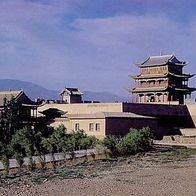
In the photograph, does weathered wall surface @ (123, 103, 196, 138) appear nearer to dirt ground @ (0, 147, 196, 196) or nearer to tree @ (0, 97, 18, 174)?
tree @ (0, 97, 18, 174)

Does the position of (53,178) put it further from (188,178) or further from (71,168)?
(188,178)

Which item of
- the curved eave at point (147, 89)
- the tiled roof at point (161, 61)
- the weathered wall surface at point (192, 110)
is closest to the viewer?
the weathered wall surface at point (192, 110)

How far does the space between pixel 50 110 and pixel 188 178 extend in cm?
3150

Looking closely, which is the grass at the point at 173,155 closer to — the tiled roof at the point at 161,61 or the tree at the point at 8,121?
the tree at the point at 8,121

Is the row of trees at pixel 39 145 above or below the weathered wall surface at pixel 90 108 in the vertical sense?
below

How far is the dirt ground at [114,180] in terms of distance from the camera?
2261 cm

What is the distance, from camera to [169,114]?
5869 centimetres

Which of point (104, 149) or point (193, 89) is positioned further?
point (193, 89)

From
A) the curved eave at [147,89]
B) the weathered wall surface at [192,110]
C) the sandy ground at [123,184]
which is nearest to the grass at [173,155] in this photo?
the sandy ground at [123,184]

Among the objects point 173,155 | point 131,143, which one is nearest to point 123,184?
point 173,155

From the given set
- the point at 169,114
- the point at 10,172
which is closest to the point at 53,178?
the point at 10,172

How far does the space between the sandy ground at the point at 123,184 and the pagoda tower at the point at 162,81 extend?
32956mm

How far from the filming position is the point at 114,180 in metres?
26.2

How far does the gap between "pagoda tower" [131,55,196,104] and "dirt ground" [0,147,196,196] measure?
97.1 feet
